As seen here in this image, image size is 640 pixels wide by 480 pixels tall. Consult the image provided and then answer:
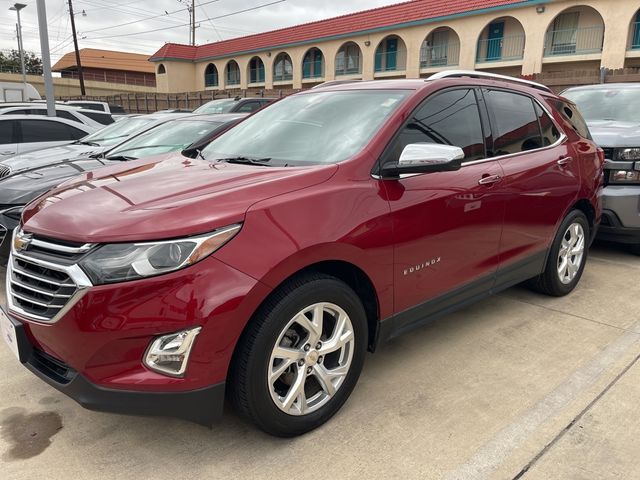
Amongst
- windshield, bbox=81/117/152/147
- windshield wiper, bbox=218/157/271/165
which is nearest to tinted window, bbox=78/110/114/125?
windshield, bbox=81/117/152/147

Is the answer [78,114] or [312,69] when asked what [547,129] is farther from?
[312,69]

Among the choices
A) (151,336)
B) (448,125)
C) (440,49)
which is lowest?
(151,336)

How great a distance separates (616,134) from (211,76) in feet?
139

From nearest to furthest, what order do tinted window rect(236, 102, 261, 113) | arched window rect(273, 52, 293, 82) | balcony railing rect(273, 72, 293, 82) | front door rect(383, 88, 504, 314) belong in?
front door rect(383, 88, 504, 314) < tinted window rect(236, 102, 261, 113) < balcony railing rect(273, 72, 293, 82) < arched window rect(273, 52, 293, 82)

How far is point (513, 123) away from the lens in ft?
12.4

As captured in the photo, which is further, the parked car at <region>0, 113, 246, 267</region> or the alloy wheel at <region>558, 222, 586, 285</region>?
the alloy wheel at <region>558, 222, 586, 285</region>

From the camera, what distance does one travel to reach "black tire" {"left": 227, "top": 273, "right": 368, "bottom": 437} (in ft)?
7.42

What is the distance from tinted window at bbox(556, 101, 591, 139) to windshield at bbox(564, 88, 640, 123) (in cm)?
198

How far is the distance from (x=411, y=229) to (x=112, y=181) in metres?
1.64

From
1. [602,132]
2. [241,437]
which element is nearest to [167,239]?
[241,437]

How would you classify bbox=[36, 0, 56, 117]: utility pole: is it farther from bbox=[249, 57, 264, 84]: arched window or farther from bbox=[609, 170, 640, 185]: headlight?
bbox=[249, 57, 264, 84]: arched window

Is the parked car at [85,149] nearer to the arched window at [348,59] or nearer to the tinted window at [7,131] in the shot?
the tinted window at [7,131]

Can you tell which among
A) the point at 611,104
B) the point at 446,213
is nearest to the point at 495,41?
the point at 611,104

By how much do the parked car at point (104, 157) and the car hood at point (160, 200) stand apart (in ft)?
2.57
